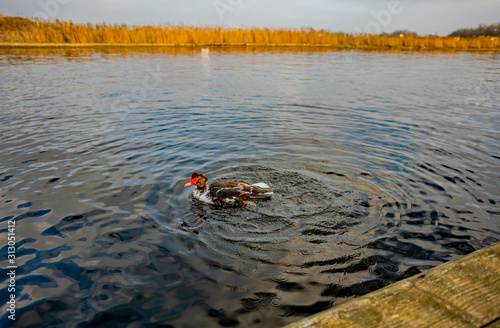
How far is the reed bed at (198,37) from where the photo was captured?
123ft

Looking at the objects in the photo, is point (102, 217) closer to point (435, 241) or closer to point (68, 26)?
point (435, 241)

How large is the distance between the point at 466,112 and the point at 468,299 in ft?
41.9

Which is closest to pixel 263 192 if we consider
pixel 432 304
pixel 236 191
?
pixel 236 191

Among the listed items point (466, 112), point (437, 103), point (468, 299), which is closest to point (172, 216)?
point (468, 299)

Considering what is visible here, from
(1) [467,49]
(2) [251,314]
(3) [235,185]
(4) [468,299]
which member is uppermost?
(1) [467,49]

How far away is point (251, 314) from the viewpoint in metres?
3.37

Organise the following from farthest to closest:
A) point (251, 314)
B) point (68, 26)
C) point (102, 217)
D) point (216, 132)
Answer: point (68, 26)
point (216, 132)
point (102, 217)
point (251, 314)

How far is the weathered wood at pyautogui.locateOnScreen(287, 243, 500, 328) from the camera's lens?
2092 mm

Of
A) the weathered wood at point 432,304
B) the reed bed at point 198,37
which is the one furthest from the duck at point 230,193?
the reed bed at point 198,37

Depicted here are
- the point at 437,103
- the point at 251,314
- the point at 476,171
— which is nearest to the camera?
the point at 251,314

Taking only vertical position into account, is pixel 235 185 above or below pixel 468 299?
below

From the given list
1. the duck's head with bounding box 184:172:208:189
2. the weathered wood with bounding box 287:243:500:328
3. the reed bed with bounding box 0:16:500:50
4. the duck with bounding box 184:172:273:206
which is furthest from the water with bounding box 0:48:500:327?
the reed bed with bounding box 0:16:500:50

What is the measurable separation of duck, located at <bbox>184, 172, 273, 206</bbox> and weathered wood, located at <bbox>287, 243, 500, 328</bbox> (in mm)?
3347

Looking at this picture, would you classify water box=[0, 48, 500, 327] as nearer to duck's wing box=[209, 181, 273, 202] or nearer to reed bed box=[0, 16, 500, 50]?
duck's wing box=[209, 181, 273, 202]
